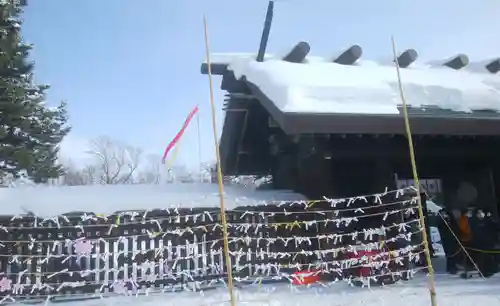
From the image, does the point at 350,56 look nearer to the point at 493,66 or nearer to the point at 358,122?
the point at 358,122

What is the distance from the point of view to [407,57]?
403 inches

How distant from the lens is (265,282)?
7387mm

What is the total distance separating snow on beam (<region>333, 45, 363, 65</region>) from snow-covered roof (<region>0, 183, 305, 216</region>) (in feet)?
11.8

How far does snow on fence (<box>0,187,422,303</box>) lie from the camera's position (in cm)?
658

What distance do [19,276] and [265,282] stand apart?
159 inches

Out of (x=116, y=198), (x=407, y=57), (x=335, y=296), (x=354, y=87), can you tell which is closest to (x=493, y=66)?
(x=407, y=57)

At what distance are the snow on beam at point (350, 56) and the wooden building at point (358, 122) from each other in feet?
0.08

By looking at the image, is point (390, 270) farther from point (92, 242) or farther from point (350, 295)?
point (92, 242)

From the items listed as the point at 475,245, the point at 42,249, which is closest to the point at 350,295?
the point at 475,245

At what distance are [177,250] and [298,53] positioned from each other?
497cm

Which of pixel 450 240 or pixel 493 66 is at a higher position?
pixel 493 66

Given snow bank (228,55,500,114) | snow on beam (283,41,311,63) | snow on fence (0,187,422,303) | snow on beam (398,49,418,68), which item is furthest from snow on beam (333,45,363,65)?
snow on fence (0,187,422,303)

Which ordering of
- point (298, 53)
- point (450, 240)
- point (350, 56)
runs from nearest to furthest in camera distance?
point (450, 240) → point (298, 53) → point (350, 56)

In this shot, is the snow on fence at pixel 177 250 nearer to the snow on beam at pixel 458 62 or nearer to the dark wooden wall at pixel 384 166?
the dark wooden wall at pixel 384 166
